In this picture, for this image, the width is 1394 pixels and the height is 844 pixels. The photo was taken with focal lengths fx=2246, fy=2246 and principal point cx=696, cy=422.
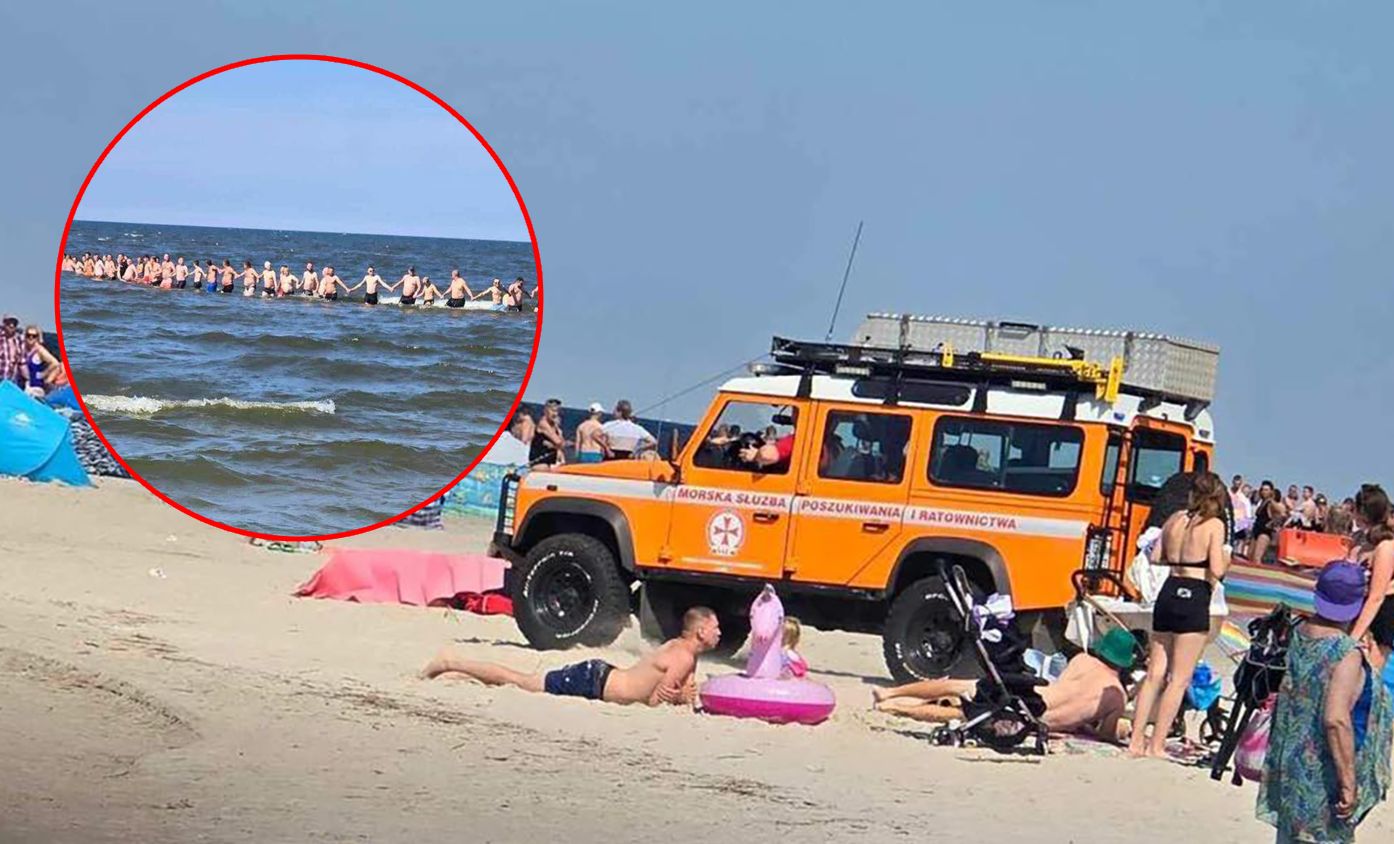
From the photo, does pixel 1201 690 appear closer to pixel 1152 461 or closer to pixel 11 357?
pixel 1152 461

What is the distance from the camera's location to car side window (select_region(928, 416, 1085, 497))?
15.3m

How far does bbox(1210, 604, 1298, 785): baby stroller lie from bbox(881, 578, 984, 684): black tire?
3.41 metres

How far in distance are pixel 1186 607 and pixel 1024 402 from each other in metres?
3.02

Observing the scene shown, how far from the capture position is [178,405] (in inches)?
700

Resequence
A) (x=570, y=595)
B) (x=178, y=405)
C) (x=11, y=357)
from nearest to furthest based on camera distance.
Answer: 1. (x=570, y=595)
2. (x=178, y=405)
3. (x=11, y=357)

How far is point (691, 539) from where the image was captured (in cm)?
1602

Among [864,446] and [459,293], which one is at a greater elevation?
[459,293]

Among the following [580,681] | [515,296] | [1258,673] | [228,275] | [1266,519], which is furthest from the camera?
[1266,519]

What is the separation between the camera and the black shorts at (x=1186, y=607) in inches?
499

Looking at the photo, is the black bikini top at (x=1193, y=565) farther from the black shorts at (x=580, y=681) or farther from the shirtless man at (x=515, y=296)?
the shirtless man at (x=515, y=296)

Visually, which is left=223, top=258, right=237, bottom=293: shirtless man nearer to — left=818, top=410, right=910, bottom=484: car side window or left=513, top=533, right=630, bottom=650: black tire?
left=513, top=533, right=630, bottom=650: black tire

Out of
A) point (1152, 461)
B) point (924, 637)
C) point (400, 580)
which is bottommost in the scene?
point (400, 580)

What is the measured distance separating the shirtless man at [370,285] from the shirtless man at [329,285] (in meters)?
0.10

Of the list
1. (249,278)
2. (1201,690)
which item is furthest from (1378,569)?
(249,278)
